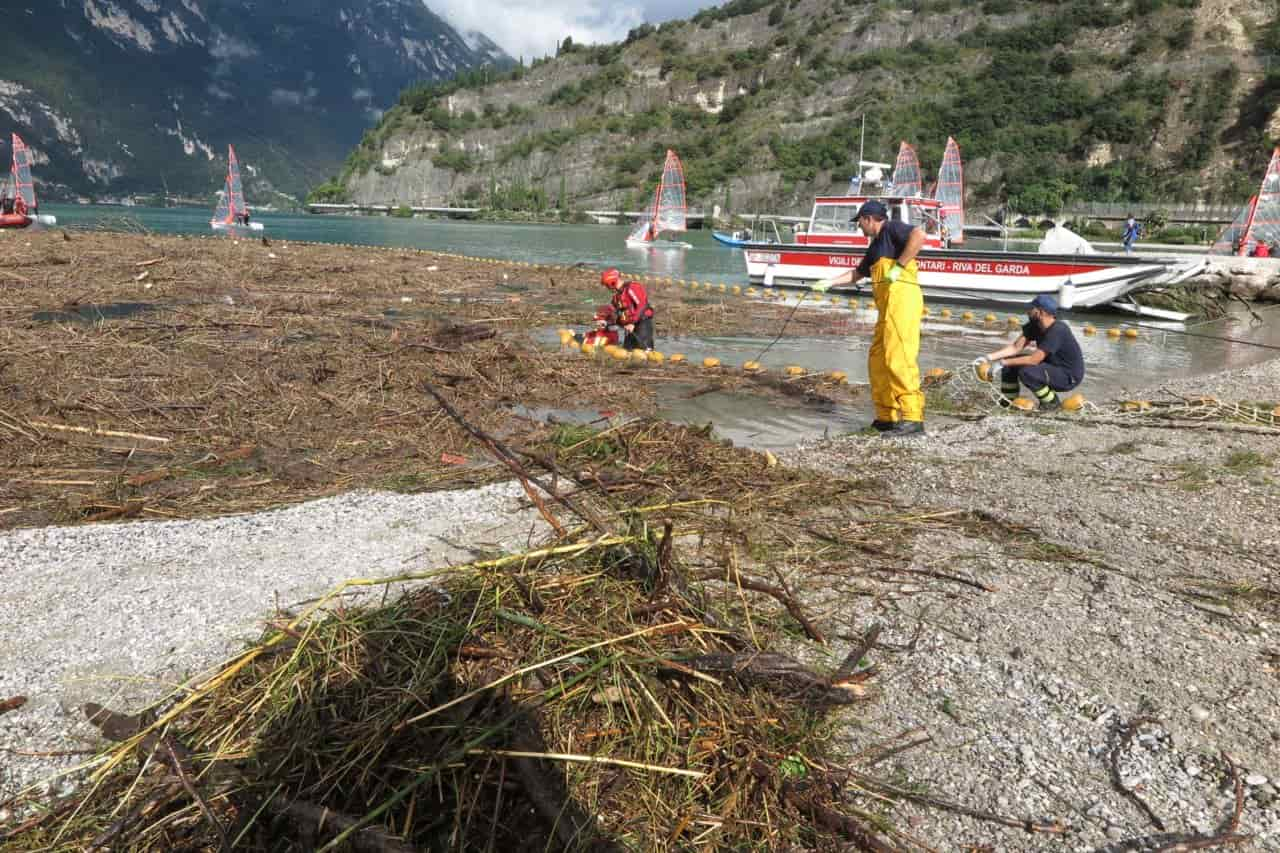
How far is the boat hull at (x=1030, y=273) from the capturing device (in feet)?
55.4

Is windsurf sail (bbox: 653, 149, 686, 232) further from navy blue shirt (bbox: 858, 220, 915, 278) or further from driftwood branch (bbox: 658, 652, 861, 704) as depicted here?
driftwood branch (bbox: 658, 652, 861, 704)

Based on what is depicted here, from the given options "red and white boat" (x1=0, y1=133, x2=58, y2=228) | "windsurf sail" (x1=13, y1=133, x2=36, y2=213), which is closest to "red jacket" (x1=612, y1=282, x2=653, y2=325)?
"red and white boat" (x1=0, y1=133, x2=58, y2=228)

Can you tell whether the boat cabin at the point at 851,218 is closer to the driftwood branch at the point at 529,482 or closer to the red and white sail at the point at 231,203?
the driftwood branch at the point at 529,482

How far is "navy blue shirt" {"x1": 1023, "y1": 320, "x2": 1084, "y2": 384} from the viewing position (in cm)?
781

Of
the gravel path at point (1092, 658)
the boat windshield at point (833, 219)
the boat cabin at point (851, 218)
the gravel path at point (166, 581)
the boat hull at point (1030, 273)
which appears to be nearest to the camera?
the gravel path at point (1092, 658)

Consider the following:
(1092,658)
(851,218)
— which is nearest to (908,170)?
(851,218)

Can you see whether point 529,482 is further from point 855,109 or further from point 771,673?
point 855,109

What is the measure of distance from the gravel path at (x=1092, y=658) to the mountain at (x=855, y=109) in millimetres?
68887

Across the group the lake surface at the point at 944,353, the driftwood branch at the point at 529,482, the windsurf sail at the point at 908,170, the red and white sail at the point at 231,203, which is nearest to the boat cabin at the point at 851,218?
the lake surface at the point at 944,353

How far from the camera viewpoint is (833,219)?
21.5 meters

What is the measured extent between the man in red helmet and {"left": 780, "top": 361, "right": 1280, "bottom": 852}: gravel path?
5.98 m

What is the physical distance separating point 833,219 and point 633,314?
13135 mm

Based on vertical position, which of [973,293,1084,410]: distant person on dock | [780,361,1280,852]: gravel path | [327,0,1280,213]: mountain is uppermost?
[327,0,1280,213]: mountain

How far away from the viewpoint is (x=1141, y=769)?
7.58 feet
